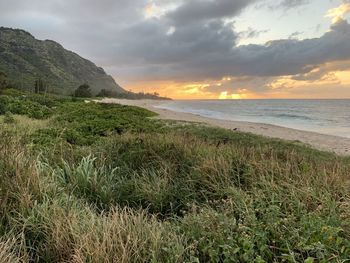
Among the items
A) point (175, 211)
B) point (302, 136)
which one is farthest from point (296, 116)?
point (175, 211)

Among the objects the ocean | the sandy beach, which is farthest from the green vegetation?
the ocean

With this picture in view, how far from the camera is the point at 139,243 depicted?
3.62 metres

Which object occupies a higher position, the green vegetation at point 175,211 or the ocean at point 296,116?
the green vegetation at point 175,211

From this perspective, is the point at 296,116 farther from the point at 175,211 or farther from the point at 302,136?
the point at 175,211

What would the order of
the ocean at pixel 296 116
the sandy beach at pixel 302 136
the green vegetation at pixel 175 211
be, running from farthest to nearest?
the ocean at pixel 296 116
the sandy beach at pixel 302 136
the green vegetation at pixel 175 211

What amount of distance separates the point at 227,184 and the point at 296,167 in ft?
4.69

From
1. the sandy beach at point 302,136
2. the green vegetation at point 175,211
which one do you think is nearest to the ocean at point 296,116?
the sandy beach at point 302,136

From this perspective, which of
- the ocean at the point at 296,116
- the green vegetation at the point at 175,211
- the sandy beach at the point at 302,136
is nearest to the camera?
the green vegetation at the point at 175,211

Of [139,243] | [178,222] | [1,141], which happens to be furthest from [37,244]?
[1,141]

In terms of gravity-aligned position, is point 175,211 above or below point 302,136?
above

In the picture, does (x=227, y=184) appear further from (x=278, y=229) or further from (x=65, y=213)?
(x=65, y=213)

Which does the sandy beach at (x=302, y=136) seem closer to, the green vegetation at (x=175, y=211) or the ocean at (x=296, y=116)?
the ocean at (x=296, y=116)

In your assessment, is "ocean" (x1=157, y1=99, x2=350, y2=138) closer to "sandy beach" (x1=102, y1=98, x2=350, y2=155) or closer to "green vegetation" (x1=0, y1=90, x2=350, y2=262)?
"sandy beach" (x1=102, y1=98, x2=350, y2=155)

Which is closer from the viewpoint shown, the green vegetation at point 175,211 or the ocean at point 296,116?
the green vegetation at point 175,211
